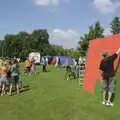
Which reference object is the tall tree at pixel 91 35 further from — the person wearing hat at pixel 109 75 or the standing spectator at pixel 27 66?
the person wearing hat at pixel 109 75

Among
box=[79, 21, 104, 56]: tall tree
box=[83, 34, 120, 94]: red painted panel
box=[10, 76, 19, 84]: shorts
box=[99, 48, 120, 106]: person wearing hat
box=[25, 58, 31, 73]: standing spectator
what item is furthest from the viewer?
box=[79, 21, 104, 56]: tall tree

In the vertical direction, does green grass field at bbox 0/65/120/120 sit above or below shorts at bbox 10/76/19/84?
below

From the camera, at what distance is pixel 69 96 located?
19.4 meters

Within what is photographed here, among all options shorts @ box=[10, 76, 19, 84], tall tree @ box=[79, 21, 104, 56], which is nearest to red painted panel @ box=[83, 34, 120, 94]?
shorts @ box=[10, 76, 19, 84]

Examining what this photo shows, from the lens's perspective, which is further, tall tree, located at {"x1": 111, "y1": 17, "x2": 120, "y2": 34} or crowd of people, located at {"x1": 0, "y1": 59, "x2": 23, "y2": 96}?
tall tree, located at {"x1": 111, "y1": 17, "x2": 120, "y2": 34}

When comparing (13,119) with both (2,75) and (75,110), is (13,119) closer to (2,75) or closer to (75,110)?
(75,110)

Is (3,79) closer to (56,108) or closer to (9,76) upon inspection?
(9,76)

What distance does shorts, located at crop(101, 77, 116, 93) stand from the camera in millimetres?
15531

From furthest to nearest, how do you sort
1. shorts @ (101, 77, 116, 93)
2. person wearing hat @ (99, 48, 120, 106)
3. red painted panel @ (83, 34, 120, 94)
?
red painted panel @ (83, 34, 120, 94), shorts @ (101, 77, 116, 93), person wearing hat @ (99, 48, 120, 106)

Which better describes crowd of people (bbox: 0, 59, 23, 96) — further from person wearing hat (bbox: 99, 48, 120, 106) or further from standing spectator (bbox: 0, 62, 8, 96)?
person wearing hat (bbox: 99, 48, 120, 106)

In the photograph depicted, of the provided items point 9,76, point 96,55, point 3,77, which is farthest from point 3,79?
point 96,55

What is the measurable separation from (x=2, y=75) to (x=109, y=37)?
5948 mm

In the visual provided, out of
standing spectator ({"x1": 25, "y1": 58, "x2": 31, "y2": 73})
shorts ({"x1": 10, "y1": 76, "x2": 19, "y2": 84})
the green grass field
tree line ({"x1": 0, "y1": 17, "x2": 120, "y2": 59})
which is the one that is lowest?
the green grass field

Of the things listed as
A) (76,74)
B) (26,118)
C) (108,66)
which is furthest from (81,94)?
(76,74)
